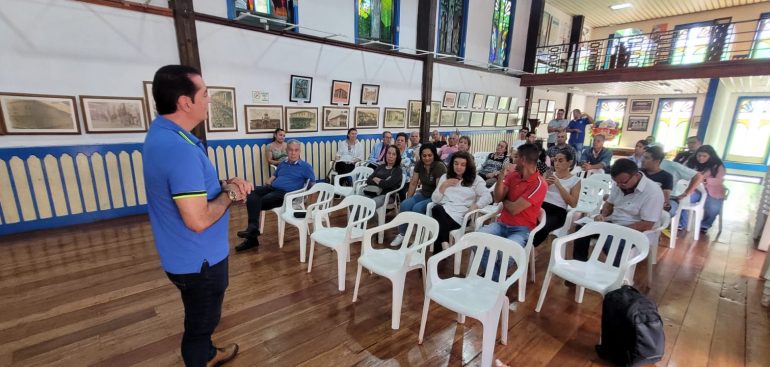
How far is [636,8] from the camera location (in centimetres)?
975

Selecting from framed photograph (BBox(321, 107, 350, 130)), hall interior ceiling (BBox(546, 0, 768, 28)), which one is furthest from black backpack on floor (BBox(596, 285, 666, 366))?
hall interior ceiling (BBox(546, 0, 768, 28))

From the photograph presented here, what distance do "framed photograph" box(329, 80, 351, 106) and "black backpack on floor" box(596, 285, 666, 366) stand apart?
5.10 metres

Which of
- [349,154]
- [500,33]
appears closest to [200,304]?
[349,154]

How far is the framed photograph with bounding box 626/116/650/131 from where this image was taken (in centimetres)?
1188

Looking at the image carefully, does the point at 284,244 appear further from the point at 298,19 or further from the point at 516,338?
the point at 298,19

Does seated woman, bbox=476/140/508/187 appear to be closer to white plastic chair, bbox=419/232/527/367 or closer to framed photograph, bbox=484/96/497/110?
white plastic chair, bbox=419/232/527/367

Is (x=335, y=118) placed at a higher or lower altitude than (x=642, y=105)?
lower

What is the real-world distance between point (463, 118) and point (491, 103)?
1299 mm

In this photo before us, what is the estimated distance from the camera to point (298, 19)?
205 inches

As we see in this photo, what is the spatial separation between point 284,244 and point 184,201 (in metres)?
2.53

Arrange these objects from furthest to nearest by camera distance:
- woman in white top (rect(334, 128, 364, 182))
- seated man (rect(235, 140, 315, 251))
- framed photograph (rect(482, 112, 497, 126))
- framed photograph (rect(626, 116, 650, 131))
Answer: framed photograph (rect(626, 116, 650, 131)) < framed photograph (rect(482, 112, 497, 126)) < woman in white top (rect(334, 128, 364, 182)) < seated man (rect(235, 140, 315, 251))

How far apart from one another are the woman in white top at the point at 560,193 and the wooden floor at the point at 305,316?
52 cm

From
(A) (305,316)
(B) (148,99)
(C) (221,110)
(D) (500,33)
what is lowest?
(A) (305,316)

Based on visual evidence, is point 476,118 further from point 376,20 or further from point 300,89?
point 300,89
